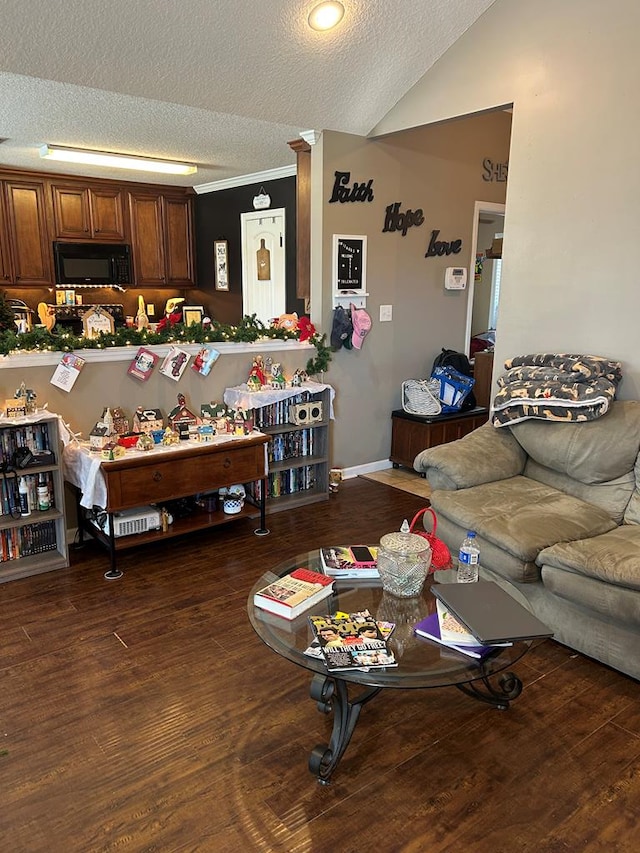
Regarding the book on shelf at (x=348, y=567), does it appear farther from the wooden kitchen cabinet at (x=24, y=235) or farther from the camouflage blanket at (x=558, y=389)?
the wooden kitchen cabinet at (x=24, y=235)

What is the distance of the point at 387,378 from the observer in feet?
16.3

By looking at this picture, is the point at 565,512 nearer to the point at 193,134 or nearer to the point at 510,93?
the point at 510,93

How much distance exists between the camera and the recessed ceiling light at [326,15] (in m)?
3.18

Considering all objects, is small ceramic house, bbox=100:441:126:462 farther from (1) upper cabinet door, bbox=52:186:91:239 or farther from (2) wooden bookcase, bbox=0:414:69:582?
(1) upper cabinet door, bbox=52:186:91:239

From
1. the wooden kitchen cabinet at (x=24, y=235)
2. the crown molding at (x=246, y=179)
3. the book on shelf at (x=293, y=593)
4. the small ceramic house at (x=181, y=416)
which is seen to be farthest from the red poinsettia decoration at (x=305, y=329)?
the wooden kitchen cabinet at (x=24, y=235)

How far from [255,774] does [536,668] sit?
3.90ft

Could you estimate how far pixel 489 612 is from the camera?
1923 millimetres

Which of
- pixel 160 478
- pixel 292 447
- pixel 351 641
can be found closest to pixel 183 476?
pixel 160 478

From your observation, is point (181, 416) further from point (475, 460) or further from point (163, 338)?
point (475, 460)

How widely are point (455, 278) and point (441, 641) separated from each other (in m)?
3.89

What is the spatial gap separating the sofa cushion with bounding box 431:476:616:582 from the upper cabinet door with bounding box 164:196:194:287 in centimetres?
472

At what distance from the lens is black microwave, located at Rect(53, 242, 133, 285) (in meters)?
6.10

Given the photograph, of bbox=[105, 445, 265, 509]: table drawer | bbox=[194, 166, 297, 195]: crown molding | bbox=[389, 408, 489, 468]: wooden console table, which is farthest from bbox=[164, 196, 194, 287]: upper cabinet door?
bbox=[105, 445, 265, 509]: table drawer

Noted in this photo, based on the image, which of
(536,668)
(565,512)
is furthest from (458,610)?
(565,512)
